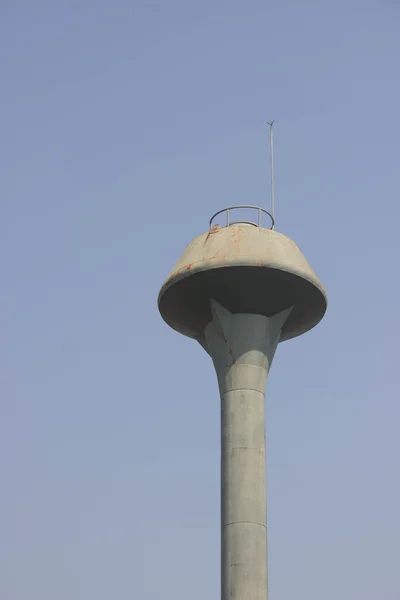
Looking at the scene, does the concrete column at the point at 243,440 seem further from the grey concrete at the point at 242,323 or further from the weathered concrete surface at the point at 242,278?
the weathered concrete surface at the point at 242,278

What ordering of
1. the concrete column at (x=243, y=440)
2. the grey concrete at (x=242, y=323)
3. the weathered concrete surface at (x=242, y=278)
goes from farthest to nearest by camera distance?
the weathered concrete surface at (x=242, y=278)
the grey concrete at (x=242, y=323)
the concrete column at (x=243, y=440)

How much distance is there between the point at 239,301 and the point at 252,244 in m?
2.03

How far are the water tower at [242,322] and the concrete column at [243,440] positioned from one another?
0.10 ft

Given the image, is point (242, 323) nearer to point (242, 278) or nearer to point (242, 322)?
point (242, 322)

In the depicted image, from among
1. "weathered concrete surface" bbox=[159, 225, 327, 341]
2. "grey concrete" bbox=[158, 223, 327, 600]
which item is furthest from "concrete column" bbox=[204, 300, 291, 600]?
"weathered concrete surface" bbox=[159, 225, 327, 341]

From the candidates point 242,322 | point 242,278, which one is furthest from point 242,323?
point 242,278

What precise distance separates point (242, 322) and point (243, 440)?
4182 millimetres

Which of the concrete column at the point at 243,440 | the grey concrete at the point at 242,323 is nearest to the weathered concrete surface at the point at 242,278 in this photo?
the grey concrete at the point at 242,323

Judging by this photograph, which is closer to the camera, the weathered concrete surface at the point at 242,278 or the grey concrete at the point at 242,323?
the grey concrete at the point at 242,323

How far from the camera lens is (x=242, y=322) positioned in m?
32.9

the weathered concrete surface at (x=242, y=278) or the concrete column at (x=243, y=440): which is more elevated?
the weathered concrete surface at (x=242, y=278)

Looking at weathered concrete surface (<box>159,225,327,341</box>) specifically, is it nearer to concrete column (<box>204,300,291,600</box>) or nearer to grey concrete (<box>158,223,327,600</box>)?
grey concrete (<box>158,223,327,600</box>)

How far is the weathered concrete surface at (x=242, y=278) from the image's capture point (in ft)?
105

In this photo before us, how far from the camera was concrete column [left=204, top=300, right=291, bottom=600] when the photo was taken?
97.5ft
